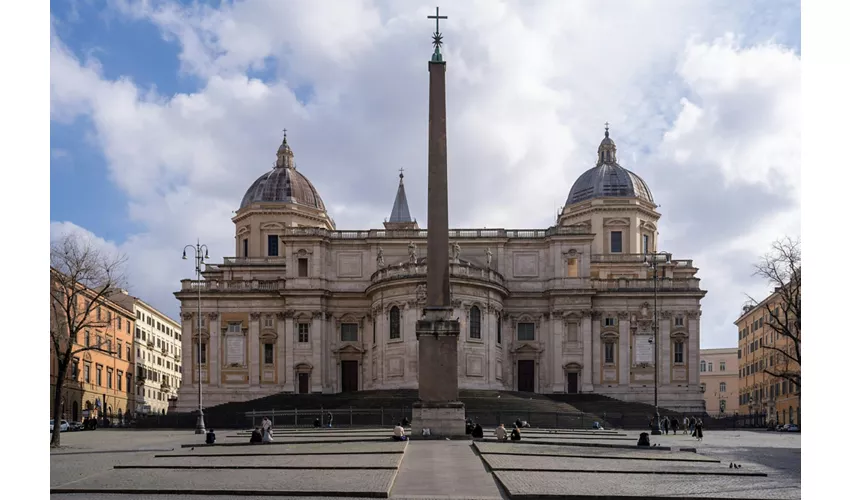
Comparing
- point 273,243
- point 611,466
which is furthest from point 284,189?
point 611,466

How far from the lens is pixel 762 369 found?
90.9 m

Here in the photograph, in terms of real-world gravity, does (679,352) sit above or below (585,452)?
above

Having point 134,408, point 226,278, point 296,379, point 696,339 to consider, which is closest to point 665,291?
point 696,339

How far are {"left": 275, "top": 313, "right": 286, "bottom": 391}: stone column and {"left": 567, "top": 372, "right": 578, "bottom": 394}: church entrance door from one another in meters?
21.1

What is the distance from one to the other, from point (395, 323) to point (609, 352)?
17.4 metres

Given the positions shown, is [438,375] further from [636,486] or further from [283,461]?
[636,486]

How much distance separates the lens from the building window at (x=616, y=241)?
85.2m

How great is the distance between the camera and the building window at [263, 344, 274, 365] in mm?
77562

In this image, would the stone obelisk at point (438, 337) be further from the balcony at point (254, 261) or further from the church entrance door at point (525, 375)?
the balcony at point (254, 261)

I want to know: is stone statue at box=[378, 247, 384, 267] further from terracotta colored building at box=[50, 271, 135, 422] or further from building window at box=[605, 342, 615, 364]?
terracotta colored building at box=[50, 271, 135, 422]

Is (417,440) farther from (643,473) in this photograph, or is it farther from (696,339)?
(696,339)

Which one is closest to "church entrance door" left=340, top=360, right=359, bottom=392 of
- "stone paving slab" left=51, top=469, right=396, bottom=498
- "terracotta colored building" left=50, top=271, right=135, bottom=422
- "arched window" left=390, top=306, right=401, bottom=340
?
"arched window" left=390, top=306, right=401, bottom=340

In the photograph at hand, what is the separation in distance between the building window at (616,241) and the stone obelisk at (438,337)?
163 feet

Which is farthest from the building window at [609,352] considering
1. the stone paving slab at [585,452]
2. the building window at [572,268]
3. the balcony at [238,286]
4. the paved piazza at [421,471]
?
the stone paving slab at [585,452]
